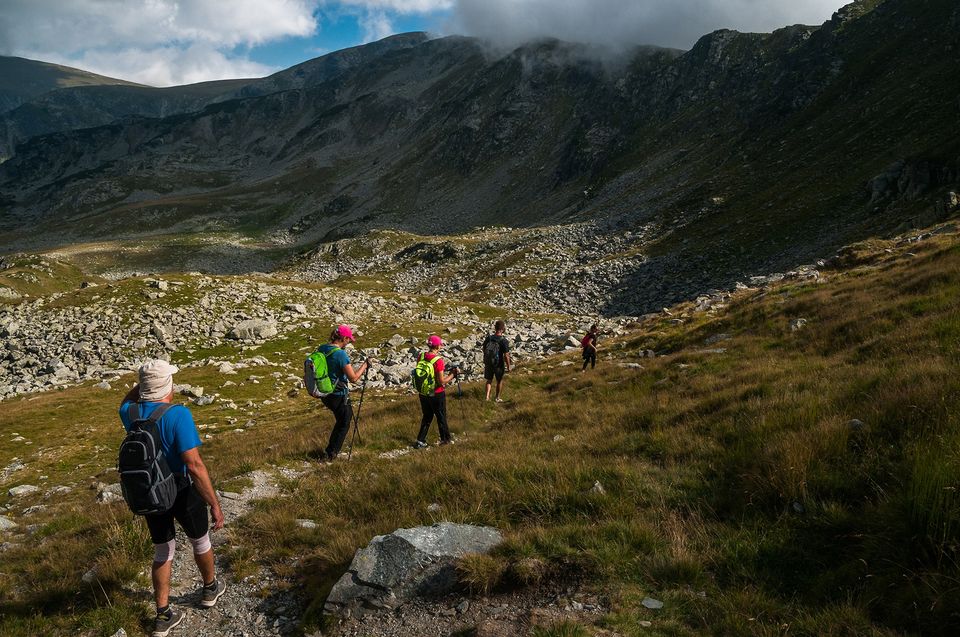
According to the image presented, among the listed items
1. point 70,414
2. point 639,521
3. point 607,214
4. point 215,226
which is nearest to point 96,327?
point 70,414

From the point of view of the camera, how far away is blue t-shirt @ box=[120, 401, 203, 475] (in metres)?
5.14

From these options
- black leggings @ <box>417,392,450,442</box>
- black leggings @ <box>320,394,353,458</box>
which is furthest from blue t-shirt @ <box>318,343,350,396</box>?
black leggings @ <box>417,392,450,442</box>

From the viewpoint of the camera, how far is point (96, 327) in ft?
94.4

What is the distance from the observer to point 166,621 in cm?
525

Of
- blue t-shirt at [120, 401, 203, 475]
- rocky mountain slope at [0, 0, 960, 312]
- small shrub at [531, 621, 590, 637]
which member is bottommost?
small shrub at [531, 621, 590, 637]

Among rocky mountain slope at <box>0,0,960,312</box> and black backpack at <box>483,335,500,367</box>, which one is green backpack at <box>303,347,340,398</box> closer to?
black backpack at <box>483,335,500,367</box>

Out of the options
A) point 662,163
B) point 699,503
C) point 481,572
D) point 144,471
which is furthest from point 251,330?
point 662,163

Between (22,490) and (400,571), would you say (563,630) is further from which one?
(22,490)

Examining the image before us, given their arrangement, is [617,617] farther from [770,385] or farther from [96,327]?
[96,327]

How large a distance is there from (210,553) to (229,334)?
28156 millimetres

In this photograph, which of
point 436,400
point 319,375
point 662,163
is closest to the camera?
point 319,375

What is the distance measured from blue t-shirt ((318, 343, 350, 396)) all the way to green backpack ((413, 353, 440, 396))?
1698 mm

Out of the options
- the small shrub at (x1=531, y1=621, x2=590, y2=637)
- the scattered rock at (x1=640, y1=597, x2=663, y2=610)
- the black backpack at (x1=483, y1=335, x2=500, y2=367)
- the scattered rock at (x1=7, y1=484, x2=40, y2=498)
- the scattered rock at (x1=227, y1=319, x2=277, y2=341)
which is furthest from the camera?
the scattered rock at (x1=227, y1=319, x2=277, y2=341)

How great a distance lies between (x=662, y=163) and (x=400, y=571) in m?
92.8
